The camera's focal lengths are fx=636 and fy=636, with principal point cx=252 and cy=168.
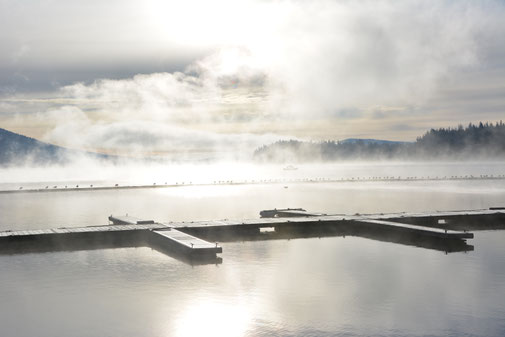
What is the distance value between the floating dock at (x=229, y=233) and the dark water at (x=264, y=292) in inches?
43.2

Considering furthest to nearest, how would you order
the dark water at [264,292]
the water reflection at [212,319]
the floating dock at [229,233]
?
the floating dock at [229,233]
the dark water at [264,292]
the water reflection at [212,319]

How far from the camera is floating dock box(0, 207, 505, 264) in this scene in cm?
3031

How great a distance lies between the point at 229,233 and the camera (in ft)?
117

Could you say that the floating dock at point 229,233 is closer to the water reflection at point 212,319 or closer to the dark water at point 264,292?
the dark water at point 264,292

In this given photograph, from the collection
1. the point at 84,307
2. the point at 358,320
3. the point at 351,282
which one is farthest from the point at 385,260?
the point at 84,307

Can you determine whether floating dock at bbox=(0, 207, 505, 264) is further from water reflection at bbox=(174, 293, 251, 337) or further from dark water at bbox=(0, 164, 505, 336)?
water reflection at bbox=(174, 293, 251, 337)

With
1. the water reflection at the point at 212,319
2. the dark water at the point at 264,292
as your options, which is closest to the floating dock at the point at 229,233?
the dark water at the point at 264,292

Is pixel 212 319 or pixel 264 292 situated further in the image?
pixel 264 292

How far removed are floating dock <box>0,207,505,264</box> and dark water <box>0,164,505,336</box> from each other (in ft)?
3.60

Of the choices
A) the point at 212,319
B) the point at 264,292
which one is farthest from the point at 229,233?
the point at 212,319

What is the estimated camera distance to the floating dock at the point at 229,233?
3031cm

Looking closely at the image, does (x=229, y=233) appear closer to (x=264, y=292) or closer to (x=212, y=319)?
(x=264, y=292)

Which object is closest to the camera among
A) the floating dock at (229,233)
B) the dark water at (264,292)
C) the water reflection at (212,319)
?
the water reflection at (212,319)

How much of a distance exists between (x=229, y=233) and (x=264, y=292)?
14.7 metres
